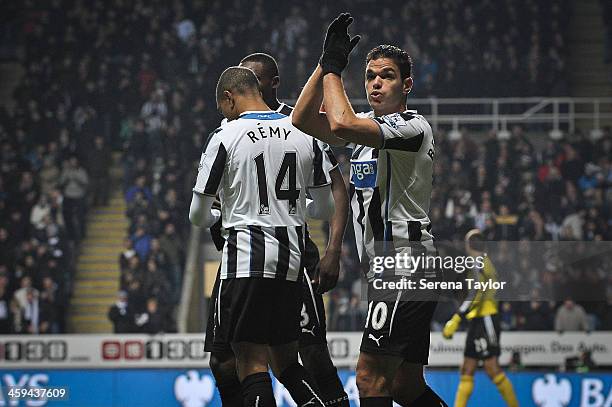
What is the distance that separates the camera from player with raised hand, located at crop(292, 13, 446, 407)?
464 cm

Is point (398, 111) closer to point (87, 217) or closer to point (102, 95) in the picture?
point (87, 217)

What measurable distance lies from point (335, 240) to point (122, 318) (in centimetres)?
860

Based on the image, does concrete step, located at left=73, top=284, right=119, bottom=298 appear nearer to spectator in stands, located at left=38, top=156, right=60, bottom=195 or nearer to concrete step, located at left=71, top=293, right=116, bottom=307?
concrete step, located at left=71, top=293, right=116, bottom=307

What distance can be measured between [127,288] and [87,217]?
2.39m

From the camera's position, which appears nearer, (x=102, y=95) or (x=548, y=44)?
(x=102, y=95)

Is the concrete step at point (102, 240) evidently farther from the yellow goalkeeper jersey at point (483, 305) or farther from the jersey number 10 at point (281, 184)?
the jersey number 10 at point (281, 184)

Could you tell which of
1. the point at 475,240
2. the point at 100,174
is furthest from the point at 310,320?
the point at 100,174

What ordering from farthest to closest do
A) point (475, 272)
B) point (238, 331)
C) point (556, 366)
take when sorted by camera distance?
1. point (556, 366)
2. point (475, 272)
3. point (238, 331)

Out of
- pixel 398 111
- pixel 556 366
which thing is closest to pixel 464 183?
pixel 556 366

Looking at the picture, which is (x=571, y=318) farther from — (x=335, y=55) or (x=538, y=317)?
(x=335, y=55)

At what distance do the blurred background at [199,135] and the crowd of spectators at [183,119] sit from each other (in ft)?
0.10

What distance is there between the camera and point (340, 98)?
4.39 metres

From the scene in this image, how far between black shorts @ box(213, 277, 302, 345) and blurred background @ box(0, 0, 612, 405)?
26.6 feet


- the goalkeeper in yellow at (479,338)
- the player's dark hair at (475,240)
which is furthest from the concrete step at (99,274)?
the player's dark hair at (475,240)
